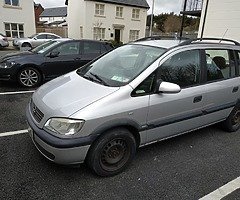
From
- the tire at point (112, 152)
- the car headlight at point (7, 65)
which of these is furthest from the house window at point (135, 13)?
the tire at point (112, 152)

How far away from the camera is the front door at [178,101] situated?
127 inches

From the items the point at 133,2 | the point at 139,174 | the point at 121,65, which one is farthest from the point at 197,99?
the point at 133,2

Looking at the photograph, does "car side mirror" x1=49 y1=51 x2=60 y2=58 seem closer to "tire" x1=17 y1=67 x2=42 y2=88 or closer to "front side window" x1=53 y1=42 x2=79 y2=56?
"front side window" x1=53 y1=42 x2=79 y2=56

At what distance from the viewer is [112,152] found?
9.96 ft

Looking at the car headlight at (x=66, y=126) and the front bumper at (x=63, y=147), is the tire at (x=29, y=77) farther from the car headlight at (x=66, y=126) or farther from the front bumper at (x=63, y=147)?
the car headlight at (x=66, y=126)

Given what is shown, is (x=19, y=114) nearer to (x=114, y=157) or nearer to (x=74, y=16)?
(x=114, y=157)

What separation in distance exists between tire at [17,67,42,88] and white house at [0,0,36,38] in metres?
18.6

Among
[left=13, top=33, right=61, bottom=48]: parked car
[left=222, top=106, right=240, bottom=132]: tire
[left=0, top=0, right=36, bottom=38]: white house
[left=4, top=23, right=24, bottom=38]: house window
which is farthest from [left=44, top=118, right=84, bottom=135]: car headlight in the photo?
[left=4, top=23, right=24, bottom=38]: house window

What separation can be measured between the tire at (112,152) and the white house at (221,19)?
13548 mm

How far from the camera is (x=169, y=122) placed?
340 cm

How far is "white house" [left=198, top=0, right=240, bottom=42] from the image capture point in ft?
49.2

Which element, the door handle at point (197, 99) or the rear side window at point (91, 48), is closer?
the door handle at point (197, 99)

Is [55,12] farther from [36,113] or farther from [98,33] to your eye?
[36,113]

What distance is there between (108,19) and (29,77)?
2541 cm
